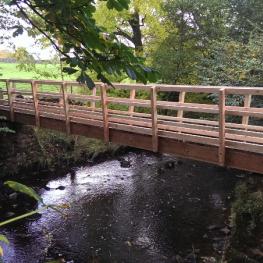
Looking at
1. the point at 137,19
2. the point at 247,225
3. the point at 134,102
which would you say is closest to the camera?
the point at 134,102

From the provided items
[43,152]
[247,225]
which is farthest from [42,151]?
[247,225]

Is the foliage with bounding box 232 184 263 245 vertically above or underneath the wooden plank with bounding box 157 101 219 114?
underneath

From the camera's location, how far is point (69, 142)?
1582 cm

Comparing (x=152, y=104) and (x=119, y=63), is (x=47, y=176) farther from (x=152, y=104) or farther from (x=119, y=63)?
(x=119, y=63)

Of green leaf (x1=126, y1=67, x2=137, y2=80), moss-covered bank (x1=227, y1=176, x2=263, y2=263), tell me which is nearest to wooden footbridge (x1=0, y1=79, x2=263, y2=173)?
moss-covered bank (x1=227, y1=176, x2=263, y2=263)

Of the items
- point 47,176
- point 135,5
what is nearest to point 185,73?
point 135,5

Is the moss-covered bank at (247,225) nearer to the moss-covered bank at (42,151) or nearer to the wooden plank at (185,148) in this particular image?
the wooden plank at (185,148)

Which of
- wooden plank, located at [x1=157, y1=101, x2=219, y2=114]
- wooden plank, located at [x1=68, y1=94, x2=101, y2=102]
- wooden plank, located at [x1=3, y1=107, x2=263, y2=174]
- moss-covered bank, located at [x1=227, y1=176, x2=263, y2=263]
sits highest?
wooden plank, located at [x1=157, y1=101, x2=219, y2=114]

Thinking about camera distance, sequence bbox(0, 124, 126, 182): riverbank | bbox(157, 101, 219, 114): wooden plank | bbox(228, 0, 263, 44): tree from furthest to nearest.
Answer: bbox(228, 0, 263, 44): tree < bbox(0, 124, 126, 182): riverbank < bbox(157, 101, 219, 114): wooden plank

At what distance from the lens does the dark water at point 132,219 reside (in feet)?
28.1

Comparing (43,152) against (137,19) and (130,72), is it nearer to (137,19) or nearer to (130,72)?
(137,19)

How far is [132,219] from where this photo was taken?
1017cm

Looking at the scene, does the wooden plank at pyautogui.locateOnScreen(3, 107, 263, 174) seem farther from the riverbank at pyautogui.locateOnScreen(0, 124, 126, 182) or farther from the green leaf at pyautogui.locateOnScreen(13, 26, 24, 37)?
the green leaf at pyautogui.locateOnScreen(13, 26, 24, 37)

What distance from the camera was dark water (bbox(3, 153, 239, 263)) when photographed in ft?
28.1
